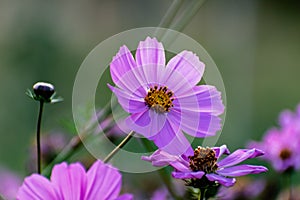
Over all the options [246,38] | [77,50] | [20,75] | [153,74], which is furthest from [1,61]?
[246,38]

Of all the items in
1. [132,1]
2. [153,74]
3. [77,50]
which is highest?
[153,74]

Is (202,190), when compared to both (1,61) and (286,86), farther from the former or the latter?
(286,86)

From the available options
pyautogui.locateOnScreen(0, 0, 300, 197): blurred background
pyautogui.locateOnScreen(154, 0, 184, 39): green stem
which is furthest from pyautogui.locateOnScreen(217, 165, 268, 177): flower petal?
pyautogui.locateOnScreen(0, 0, 300, 197): blurred background

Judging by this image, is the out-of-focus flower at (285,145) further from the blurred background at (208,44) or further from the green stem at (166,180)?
the blurred background at (208,44)

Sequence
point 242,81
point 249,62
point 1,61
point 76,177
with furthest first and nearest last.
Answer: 1. point 249,62
2. point 242,81
3. point 1,61
4. point 76,177

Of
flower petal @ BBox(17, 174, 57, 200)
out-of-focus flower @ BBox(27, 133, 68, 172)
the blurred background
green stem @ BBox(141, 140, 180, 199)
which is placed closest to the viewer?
flower petal @ BBox(17, 174, 57, 200)

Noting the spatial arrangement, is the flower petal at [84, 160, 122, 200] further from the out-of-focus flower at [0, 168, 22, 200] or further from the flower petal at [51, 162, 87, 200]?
the out-of-focus flower at [0, 168, 22, 200]

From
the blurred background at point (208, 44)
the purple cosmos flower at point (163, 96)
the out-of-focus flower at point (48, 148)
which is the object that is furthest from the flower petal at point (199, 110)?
the blurred background at point (208, 44)

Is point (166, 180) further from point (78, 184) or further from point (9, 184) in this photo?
point (9, 184)
